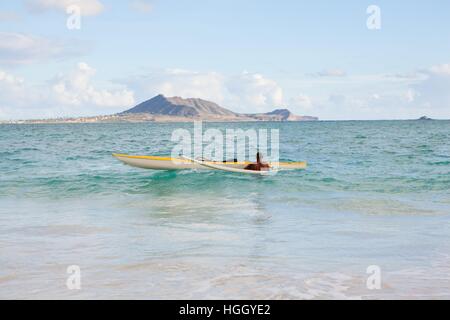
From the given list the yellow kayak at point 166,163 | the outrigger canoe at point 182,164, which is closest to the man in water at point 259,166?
the outrigger canoe at point 182,164

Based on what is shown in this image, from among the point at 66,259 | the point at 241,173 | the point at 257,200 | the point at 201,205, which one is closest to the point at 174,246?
the point at 66,259

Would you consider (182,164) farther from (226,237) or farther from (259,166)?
(226,237)

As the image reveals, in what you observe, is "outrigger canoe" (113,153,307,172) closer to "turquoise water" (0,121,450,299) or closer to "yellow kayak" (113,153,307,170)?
"yellow kayak" (113,153,307,170)

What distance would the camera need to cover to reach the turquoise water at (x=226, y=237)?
26.7 ft

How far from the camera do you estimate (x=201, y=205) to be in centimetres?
1875

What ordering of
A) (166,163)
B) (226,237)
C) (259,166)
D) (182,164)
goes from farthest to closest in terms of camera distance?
1. (182,164)
2. (166,163)
3. (259,166)
4. (226,237)

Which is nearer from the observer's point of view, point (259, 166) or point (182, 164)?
point (259, 166)

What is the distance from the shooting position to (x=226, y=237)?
12.1m

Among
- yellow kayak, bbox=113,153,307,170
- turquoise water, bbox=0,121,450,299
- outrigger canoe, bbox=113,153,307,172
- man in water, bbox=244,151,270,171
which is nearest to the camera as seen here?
turquoise water, bbox=0,121,450,299

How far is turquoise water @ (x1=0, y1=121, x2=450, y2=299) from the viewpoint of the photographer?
812 cm

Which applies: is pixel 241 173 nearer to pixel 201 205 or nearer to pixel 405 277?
pixel 201 205

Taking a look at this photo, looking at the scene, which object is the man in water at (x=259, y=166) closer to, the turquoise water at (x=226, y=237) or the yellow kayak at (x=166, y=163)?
the turquoise water at (x=226, y=237)

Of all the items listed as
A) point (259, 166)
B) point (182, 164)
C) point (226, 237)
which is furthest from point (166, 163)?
point (226, 237)

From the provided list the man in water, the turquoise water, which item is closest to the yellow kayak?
the man in water
